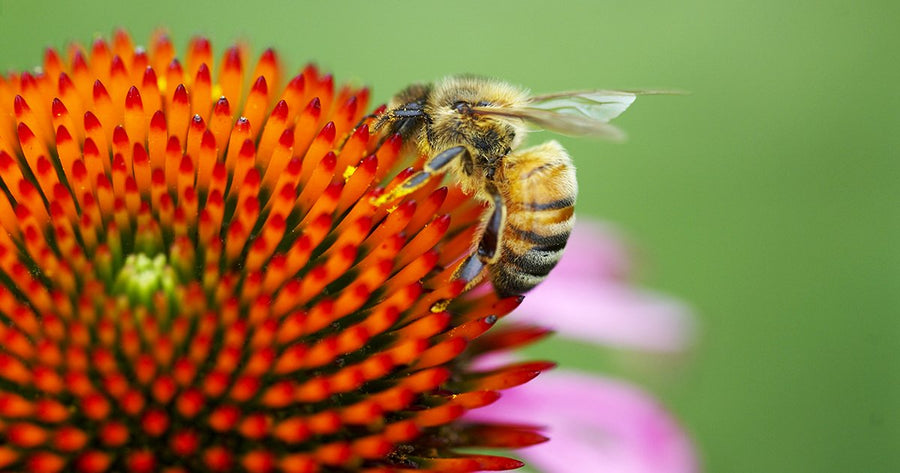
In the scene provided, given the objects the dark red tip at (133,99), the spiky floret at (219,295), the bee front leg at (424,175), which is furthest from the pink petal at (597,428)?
the dark red tip at (133,99)

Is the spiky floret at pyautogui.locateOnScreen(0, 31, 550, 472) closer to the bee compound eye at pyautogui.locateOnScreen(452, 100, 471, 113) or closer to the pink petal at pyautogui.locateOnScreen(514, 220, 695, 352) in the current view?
the bee compound eye at pyautogui.locateOnScreen(452, 100, 471, 113)

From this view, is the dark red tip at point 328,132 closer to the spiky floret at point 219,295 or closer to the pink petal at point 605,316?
the spiky floret at point 219,295

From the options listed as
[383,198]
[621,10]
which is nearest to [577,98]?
[383,198]

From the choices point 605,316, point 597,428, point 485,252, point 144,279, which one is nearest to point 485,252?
point 485,252

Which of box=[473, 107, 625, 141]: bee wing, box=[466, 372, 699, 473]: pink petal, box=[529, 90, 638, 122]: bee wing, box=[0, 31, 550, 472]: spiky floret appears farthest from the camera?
box=[466, 372, 699, 473]: pink petal

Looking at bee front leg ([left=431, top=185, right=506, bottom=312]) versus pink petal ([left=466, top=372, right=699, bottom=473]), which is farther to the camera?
pink petal ([left=466, top=372, right=699, bottom=473])

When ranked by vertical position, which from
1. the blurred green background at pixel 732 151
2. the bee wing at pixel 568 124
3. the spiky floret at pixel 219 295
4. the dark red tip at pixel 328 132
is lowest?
the spiky floret at pixel 219 295

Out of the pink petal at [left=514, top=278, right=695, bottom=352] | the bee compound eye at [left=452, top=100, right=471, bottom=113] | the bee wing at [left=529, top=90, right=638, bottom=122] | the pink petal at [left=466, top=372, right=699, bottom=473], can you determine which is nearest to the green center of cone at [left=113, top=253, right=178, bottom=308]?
the bee compound eye at [left=452, top=100, right=471, bottom=113]

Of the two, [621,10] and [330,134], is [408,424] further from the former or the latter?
[621,10]

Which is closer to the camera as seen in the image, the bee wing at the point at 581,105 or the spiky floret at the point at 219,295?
the spiky floret at the point at 219,295
